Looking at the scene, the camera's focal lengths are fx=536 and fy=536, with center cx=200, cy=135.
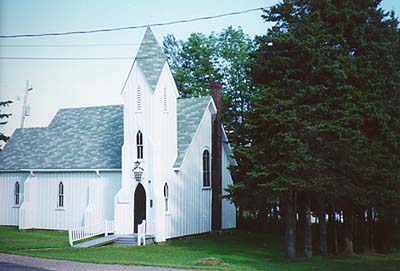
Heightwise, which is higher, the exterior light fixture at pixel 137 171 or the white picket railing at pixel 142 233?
the exterior light fixture at pixel 137 171

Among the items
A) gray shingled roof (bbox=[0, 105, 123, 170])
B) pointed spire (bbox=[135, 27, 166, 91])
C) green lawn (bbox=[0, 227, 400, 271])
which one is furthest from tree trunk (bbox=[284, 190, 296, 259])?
gray shingled roof (bbox=[0, 105, 123, 170])

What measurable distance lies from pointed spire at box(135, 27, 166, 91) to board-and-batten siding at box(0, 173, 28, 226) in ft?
41.3

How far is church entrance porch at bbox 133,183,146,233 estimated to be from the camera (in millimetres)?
30836

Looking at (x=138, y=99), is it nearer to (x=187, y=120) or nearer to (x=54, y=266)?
(x=187, y=120)

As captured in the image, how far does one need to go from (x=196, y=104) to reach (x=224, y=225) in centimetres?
790

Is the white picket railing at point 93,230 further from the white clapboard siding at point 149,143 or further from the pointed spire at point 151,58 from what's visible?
the pointed spire at point 151,58

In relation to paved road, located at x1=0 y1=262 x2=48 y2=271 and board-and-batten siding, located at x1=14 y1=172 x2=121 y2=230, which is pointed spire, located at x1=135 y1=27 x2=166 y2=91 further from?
paved road, located at x1=0 y1=262 x2=48 y2=271

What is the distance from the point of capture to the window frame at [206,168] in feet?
106

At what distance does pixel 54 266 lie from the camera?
18.3 m

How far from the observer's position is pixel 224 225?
3400cm

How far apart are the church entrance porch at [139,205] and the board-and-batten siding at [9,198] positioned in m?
9.39

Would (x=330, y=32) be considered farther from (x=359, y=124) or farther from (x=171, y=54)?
(x=171, y=54)

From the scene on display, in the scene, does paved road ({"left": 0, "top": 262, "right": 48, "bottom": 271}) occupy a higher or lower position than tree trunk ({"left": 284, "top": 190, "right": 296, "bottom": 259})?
lower

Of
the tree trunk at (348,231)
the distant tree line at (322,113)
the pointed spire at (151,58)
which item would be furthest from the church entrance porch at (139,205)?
the tree trunk at (348,231)
